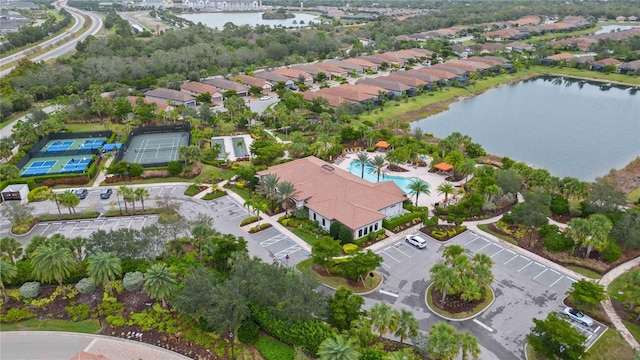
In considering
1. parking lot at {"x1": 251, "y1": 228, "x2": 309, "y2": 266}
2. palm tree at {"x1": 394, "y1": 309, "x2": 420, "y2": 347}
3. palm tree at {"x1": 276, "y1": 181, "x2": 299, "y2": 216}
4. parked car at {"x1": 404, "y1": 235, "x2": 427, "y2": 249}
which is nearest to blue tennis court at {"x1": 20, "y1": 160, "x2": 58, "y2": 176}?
palm tree at {"x1": 276, "y1": 181, "x2": 299, "y2": 216}

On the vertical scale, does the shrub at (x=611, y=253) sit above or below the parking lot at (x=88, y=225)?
above

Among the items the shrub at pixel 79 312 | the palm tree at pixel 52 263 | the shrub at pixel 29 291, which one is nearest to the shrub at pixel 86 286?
the palm tree at pixel 52 263

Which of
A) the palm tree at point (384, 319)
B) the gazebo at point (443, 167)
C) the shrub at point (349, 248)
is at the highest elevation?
the palm tree at point (384, 319)

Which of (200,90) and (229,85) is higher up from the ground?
(229,85)

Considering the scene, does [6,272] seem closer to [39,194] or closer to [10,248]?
[10,248]

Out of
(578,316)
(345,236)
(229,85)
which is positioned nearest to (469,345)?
(578,316)

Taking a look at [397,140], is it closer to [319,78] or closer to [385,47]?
[319,78]

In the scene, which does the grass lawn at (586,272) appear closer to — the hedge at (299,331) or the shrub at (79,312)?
the hedge at (299,331)
